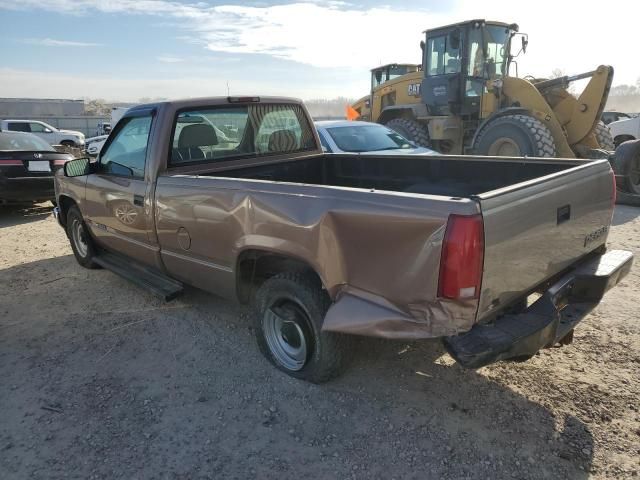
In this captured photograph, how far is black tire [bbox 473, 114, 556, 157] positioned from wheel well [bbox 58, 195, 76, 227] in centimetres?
781

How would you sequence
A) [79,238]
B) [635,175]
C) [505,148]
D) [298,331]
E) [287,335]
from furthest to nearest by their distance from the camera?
1. [505,148]
2. [635,175]
3. [79,238]
4. [287,335]
5. [298,331]

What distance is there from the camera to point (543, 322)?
2533mm

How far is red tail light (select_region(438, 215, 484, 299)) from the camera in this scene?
2.19 meters

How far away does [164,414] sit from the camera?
3014mm

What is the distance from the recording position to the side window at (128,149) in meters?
4.20

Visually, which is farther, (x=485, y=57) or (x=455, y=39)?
(x=485, y=57)

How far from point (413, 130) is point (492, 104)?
7.16 ft

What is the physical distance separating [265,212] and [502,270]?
1.42 metres

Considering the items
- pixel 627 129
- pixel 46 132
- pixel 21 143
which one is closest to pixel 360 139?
pixel 21 143

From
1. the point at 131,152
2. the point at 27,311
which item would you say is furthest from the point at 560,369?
the point at 27,311

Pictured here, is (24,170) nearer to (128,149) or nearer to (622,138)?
(128,149)

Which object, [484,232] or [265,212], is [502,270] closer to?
[484,232]

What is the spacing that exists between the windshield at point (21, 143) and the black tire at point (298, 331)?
24.8ft

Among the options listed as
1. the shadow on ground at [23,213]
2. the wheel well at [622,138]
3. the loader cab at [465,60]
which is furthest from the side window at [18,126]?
the wheel well at [622,138]
